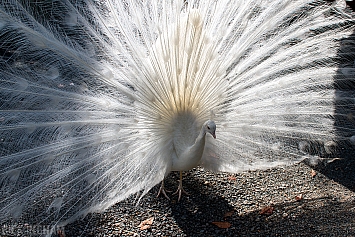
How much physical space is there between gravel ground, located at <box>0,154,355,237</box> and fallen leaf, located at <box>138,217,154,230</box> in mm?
33

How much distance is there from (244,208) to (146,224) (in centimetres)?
102

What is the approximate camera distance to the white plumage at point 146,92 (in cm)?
278

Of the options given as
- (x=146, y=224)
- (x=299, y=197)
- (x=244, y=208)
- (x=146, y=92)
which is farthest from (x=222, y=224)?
(x=146, y=92)

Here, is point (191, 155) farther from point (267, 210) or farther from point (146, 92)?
point (267, 210)

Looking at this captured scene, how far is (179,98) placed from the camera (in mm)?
3145

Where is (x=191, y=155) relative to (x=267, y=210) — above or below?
above

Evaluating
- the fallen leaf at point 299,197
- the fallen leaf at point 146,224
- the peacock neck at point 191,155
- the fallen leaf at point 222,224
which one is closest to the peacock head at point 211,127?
the peacock neck at point 191,155

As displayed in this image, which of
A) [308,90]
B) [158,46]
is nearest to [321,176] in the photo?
[308,90]

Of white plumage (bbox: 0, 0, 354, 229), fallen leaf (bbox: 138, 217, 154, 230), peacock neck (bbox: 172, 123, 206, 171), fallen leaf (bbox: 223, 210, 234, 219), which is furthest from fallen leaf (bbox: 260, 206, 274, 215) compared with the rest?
fallen leaf (bbox: 138, 217, 154, 230)

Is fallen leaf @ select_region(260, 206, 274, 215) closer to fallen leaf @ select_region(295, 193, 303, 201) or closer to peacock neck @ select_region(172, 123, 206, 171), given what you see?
fallen leaf @ select_region(295, 193, 303, 201)

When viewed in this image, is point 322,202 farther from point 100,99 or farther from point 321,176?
point 100,99

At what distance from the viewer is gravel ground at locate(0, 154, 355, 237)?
3217 mm

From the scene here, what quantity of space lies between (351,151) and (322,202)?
1.42 m

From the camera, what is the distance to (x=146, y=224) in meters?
3.34
